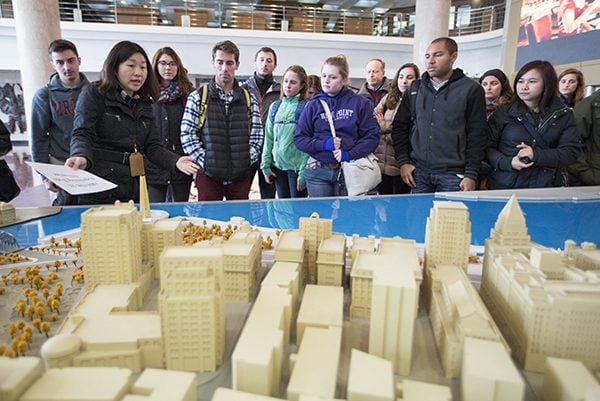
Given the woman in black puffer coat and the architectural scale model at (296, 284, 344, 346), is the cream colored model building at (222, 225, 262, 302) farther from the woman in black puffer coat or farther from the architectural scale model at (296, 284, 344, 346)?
the woman in black puffer coat

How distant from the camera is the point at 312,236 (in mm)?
3676

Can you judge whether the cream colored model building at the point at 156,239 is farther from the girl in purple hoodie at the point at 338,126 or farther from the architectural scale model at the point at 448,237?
the girl in purple hoodie at the point at 338,126

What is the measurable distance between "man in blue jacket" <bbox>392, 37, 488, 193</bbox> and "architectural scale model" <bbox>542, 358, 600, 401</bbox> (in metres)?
4.15

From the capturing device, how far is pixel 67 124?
587 centimetres

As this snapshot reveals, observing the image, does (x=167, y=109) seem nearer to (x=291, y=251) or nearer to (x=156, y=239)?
(x=156, y=239)

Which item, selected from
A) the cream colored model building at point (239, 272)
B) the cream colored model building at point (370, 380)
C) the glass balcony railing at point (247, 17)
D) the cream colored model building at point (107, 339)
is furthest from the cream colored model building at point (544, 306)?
the glass balcony railing at point (247, 17)

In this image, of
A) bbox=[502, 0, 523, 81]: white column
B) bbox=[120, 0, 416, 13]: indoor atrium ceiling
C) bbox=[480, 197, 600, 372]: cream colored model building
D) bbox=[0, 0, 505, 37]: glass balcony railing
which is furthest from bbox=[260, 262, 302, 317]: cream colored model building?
bbox=[120, 0, 416, 13]: indoor atrium ceiling

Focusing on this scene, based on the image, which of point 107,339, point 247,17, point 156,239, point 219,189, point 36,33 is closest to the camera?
point 107,339

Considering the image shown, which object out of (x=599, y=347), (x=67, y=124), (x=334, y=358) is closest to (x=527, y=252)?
(x=599, y=347)

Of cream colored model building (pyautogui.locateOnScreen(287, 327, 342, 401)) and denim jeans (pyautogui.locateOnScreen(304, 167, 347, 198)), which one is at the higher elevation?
denim jeans (pyautogui.locateOnScreen(304, 167, 347, 198))

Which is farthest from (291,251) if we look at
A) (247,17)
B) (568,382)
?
(247,17)

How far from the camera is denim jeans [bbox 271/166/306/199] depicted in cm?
703

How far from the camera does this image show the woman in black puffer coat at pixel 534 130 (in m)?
5.44

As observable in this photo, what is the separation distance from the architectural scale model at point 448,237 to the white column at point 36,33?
9803mm
